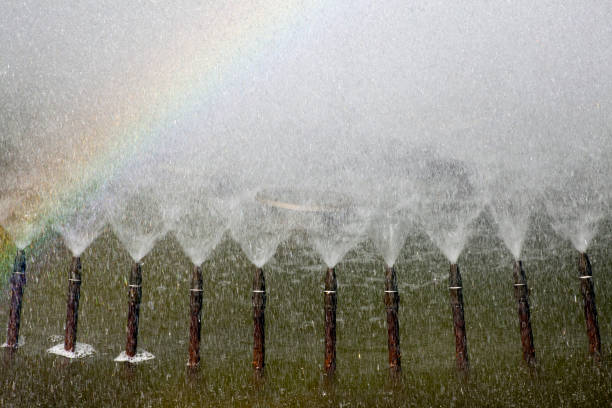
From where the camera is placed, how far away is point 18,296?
3756cm

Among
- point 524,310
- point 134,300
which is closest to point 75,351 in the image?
point 134,300

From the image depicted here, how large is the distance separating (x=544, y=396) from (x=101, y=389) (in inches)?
889

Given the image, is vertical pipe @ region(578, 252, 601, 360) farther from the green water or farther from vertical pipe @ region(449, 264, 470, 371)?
vertical pipe @ region(449, 264, 470, 371)

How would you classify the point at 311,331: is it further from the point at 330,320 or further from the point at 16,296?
the point at 16,296

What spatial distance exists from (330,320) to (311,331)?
66761 mm

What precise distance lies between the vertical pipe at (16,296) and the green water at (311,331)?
6.14ft

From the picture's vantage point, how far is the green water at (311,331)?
2494 centimetres

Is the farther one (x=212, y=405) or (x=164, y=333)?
(x=164, y=333)

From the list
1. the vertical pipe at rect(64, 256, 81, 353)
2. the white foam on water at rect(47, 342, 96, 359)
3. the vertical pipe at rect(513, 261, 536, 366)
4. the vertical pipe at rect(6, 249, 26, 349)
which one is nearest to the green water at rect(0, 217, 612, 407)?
the white foam on water at rect(47, 342, 96, 359)

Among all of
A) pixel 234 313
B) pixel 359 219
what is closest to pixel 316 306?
pixel 234 313

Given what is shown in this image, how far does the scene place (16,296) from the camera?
37.5m

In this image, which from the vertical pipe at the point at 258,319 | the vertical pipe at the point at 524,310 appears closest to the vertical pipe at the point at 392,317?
the vertical pipe at the point at 258,319

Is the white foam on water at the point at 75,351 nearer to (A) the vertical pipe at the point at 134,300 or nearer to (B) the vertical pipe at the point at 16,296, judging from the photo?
(B) the vertical pipe at the point at 16,296

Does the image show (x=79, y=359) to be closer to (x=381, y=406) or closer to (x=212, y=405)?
(x=212, y=405)
